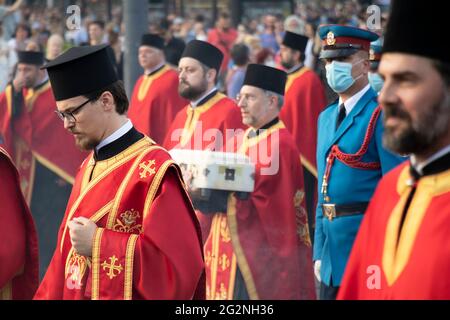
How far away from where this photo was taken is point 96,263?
5.41 metres

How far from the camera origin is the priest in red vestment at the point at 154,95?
11953 millimetres

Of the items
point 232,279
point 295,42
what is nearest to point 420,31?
point 232,279

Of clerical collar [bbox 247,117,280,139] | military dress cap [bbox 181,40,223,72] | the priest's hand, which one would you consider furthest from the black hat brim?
military dress cap [bbox 181,40,223,72]

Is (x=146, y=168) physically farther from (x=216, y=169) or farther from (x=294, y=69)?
(x=294, y=69)

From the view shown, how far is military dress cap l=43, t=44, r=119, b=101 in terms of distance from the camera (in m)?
5.68

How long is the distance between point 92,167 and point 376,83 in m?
2.48

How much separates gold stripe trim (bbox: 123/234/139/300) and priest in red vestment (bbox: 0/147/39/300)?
811 millimetres

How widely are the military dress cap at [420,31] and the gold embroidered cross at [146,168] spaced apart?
5.43ft

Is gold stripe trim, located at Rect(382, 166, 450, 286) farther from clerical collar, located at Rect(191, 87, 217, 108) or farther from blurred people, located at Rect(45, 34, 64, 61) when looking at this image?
blurred people, located at Rect(45, 34, 64, 61)

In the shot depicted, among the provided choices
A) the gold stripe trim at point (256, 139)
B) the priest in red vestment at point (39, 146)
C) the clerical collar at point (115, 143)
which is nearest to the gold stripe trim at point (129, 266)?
the clerical collar at point (115, 143)

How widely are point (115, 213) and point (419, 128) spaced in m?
1.93

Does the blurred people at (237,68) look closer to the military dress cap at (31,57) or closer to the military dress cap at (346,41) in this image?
the military dress cap at (31,57)
